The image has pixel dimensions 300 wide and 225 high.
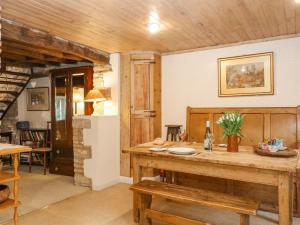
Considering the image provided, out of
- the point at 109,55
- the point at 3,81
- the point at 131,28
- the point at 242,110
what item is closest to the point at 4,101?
the point at 3,81

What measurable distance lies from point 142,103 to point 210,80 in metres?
1.27

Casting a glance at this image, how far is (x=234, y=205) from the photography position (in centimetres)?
222

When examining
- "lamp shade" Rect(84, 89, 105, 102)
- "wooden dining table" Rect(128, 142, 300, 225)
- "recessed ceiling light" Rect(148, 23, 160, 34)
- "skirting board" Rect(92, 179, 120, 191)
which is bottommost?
"skirting board" Rect(92, 179, 120, 191)

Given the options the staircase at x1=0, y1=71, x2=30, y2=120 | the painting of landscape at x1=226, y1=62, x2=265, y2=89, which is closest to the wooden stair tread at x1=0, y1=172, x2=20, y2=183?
the painting of landscape at x1=226, y1=62, x2=265, y2=89

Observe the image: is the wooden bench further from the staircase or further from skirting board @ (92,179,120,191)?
the staircase

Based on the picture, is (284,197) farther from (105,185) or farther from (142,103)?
(105,185)

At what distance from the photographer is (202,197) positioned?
7.97 feet

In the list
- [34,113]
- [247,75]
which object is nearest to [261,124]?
[247,75]

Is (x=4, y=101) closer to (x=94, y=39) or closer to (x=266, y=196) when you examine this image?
(x=94, y=39)

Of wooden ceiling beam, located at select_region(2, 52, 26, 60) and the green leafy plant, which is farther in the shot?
wooden ceiling beam, located at select_region(2, 52, 26, 60)

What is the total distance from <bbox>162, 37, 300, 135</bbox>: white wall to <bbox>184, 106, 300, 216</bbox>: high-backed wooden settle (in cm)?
18

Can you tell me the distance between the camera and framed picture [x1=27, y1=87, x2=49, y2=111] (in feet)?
21.0

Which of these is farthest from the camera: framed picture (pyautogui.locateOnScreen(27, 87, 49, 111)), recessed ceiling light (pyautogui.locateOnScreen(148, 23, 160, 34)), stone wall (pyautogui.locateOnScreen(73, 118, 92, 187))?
framed picture (pyautogui.locateOnScreen(27, 87, 49, 111))

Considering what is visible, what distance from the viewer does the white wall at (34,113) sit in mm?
6418
